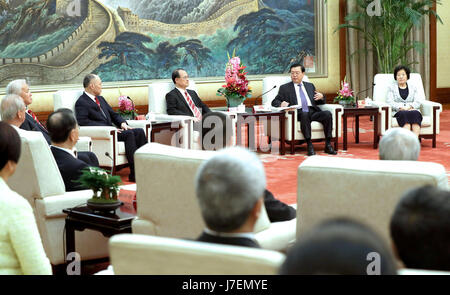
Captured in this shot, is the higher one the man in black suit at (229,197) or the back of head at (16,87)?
the back of head at (16,87)

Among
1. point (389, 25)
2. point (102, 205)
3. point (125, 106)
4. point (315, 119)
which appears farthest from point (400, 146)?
point (389, 25)

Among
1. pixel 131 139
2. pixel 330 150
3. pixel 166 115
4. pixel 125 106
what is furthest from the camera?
pixel 330 150

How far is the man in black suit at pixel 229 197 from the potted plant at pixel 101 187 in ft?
7.29

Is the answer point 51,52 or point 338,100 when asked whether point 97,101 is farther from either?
point 338,100

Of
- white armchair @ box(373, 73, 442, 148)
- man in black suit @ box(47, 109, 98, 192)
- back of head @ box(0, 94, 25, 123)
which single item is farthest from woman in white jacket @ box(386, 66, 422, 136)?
man in black suit @ box(47, 109, 98, 192)

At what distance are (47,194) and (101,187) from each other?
42 cm

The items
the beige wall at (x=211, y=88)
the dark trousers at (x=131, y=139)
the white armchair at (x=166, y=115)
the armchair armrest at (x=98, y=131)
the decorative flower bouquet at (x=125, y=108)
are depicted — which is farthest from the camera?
the beige wall at (x=211, y=88)

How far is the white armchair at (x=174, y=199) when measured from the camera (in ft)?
11.0

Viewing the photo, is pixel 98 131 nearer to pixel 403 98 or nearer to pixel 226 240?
pixel 403 98

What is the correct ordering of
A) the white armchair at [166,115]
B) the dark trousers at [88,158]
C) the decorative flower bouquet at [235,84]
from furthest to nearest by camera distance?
the decorative flower bouquet at [235,84]
the white armchair at [166,115]
the dark trousers at [88,158]

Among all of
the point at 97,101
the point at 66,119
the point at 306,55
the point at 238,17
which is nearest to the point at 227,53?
the point at 238,17

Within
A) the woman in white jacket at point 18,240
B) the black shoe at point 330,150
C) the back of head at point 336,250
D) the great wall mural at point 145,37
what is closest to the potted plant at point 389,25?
the great wall mural at point 145,37

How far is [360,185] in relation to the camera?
2902 millimetres

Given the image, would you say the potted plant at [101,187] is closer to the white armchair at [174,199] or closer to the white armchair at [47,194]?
the white armchair at [47,194]
